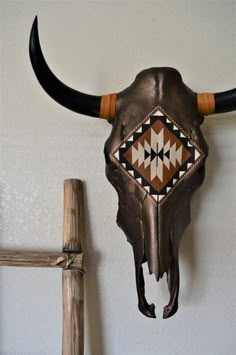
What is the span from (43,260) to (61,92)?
42 cm

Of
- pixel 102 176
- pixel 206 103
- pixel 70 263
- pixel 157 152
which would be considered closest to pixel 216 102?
pixel 206 103

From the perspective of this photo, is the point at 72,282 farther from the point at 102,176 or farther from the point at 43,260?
the point at 102,176

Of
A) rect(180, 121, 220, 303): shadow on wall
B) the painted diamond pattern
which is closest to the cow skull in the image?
the painted diamond pattern

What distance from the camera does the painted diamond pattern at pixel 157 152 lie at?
0.81 meters

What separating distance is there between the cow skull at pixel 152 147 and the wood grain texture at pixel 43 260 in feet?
0.54

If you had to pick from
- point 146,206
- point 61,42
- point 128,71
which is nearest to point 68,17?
point 61,42

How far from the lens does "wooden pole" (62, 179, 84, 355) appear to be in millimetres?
887

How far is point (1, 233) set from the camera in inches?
38.7

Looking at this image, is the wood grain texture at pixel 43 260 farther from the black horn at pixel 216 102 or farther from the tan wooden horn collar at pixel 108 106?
the black horn at pixel 216 102

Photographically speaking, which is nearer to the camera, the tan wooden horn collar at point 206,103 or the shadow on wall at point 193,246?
the tan wooden horn collar at point 206,103

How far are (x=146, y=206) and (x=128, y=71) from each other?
1.35ft

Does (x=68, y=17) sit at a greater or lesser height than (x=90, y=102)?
greater

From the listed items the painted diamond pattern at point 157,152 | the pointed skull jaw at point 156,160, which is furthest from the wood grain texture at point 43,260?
the painted diamond pattern at point 157,152

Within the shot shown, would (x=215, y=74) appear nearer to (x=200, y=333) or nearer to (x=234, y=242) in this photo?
(x=234, y=242)
